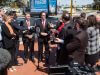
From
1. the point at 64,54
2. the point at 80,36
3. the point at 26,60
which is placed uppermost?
the point at 80,36

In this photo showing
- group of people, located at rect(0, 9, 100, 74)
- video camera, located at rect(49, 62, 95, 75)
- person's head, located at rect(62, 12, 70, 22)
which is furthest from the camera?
person's head, located at rect(62, 12, 70, 22)

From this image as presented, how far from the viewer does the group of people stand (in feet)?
22.8

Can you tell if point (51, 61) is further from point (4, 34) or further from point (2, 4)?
point (2, 4)

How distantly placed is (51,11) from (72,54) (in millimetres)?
→ 19865

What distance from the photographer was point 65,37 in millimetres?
7359

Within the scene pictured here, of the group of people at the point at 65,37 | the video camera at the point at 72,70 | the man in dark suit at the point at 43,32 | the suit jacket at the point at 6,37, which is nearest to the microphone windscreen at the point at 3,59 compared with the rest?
the video camera at the point at 72,70

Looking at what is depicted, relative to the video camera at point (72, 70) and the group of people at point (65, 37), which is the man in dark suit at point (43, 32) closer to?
the group of people at point (65, 37)

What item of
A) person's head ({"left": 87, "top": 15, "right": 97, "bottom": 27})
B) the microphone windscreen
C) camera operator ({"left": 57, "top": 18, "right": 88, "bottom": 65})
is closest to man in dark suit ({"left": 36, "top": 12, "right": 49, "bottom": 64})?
person's head ({"left": 87, "top": 15, "right": 97, "bottom": 27})

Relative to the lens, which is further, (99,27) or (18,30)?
(18,30)

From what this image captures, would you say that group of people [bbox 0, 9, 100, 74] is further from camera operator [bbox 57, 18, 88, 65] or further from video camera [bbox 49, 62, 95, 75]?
video camera [bbox 49, 62, 95, 75]

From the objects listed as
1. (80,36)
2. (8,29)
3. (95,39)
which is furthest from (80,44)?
(8,29)

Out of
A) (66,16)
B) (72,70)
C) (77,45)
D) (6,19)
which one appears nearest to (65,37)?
(77,45)

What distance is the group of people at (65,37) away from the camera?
6.94 m

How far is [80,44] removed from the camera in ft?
22.3
